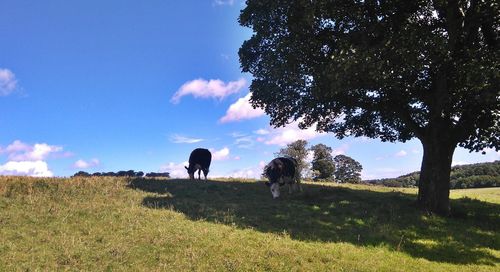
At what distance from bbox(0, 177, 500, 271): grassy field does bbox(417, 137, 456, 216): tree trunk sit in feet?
2.91

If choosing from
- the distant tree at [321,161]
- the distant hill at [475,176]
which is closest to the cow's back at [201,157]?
the distant hill at [475,176]

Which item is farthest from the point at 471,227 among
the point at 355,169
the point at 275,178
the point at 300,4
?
the point at 355,169

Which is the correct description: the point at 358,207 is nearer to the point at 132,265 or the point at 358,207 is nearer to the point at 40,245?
the point at 132,265

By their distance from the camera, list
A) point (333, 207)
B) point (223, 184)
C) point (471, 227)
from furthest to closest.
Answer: point (223, 184)
point (333, 207)
point (471, 227)

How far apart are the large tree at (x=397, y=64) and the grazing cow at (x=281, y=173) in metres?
3.62

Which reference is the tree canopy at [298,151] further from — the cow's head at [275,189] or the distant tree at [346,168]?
the cow's head at [275,189]

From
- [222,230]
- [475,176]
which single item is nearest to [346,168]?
[475,176]

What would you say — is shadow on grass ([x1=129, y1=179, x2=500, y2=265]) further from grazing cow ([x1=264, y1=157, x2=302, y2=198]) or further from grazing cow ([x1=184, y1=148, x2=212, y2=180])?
grazing cow ([x1=184, y1=148, x2=212, y2=180])

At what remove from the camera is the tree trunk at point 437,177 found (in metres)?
24.3

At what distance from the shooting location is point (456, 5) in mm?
22188

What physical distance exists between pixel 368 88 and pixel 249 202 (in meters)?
8.76

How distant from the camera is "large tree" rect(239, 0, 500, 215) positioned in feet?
69.1

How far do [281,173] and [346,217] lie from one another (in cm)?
705

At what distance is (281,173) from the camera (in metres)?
27.9
